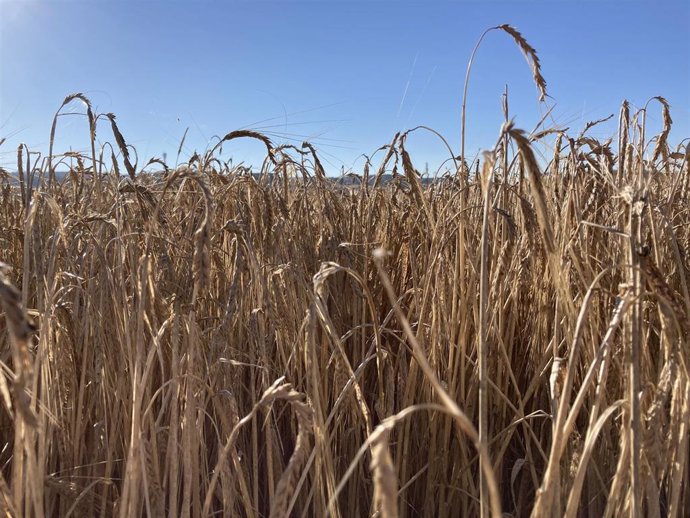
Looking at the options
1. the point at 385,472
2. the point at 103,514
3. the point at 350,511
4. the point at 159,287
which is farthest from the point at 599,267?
the point at 103,514

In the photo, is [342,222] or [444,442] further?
[342,222]

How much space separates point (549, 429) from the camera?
1315 mm

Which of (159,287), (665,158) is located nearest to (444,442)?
(159,287)

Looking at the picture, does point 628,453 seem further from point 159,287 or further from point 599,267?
point 159,287

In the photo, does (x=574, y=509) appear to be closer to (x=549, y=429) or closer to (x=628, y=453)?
(x=628, y=453)

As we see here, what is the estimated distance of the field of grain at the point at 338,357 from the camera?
2.53ft

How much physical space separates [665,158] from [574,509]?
1132mm

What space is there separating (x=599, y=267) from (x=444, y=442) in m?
0.51

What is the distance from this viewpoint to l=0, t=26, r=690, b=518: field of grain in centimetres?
77

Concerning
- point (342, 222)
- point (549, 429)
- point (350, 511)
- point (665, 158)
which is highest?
point (665, 158)

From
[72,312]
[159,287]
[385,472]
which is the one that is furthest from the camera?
[72,312]

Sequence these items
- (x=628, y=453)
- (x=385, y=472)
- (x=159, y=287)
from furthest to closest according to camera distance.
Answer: (x=159, y=287) → (x=628, y=453) → (x=385, y=472)

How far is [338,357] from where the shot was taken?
1000 mm

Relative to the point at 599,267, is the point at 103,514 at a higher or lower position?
lower
